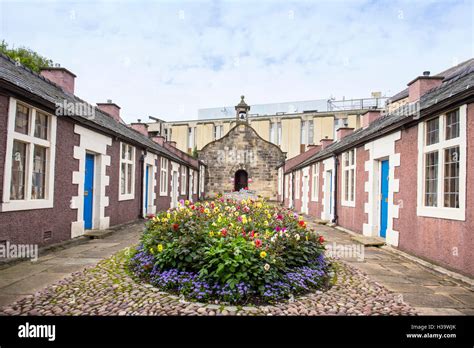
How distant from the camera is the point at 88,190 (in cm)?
957

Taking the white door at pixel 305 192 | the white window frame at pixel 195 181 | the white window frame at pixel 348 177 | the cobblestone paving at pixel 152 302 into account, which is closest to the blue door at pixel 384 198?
the white window frame at pixel 348 177

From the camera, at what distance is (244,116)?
33.0m

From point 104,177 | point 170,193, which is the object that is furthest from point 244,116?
point 104,177

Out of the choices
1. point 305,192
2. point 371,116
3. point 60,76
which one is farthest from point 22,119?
point 305,192

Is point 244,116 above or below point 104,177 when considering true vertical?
above

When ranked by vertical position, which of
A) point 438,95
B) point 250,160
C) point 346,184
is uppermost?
point 250,160

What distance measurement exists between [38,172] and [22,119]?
1260 mm

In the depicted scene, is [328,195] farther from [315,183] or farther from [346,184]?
[315,183]

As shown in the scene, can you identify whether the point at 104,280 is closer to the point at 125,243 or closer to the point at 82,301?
the point at 82,301

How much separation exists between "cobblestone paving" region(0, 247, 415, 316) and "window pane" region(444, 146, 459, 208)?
246cm

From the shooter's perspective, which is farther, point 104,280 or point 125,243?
point 125,243

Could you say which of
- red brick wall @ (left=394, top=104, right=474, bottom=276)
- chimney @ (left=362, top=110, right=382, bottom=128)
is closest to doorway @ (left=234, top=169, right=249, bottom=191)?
chimney @ (left=362, top=110, right=382, bottom=128)

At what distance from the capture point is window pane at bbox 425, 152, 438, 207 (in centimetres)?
641

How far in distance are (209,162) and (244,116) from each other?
243 inches
